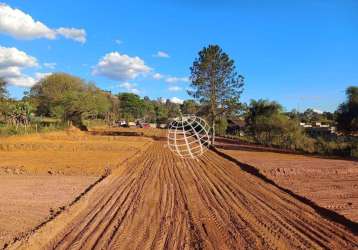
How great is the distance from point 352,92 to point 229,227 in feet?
103

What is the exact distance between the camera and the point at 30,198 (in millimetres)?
11766

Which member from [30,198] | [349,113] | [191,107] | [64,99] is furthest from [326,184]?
[191,107]

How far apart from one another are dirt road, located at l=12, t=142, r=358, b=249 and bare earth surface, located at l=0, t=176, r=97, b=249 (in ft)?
2.27

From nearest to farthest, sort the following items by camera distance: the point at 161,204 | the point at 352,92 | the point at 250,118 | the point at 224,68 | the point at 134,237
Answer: the point at 134,237 < the point at 161,204 < the point at 352,92 < the point at 224,68 < the point at 250,118

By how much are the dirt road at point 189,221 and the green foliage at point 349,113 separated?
2366 cm

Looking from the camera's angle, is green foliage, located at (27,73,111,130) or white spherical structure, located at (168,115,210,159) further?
green foliage, located at (27,73,111,130)

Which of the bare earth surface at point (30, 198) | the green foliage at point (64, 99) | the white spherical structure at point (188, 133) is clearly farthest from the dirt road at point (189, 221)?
the green foliage at point (64, 99)

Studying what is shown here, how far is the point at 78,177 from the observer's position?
647 inches

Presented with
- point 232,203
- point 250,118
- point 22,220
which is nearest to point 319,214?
point 232,203

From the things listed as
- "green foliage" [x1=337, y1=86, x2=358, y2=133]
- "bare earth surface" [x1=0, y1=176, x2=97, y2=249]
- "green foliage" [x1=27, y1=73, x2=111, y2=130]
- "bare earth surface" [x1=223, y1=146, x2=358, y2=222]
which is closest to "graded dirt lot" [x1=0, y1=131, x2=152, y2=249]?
"bare earth surface" [x1=0, y1=176, x2=97, y2=249]

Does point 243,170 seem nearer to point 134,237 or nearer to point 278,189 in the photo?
point 278,189

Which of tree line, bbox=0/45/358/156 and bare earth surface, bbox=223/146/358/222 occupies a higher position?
tree line, bbox=0/45/358/156

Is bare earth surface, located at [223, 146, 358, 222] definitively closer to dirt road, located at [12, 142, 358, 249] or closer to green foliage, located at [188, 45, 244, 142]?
dirt road, located at [12, 142, 358, 249]

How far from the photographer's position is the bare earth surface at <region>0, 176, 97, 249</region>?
342 inches
